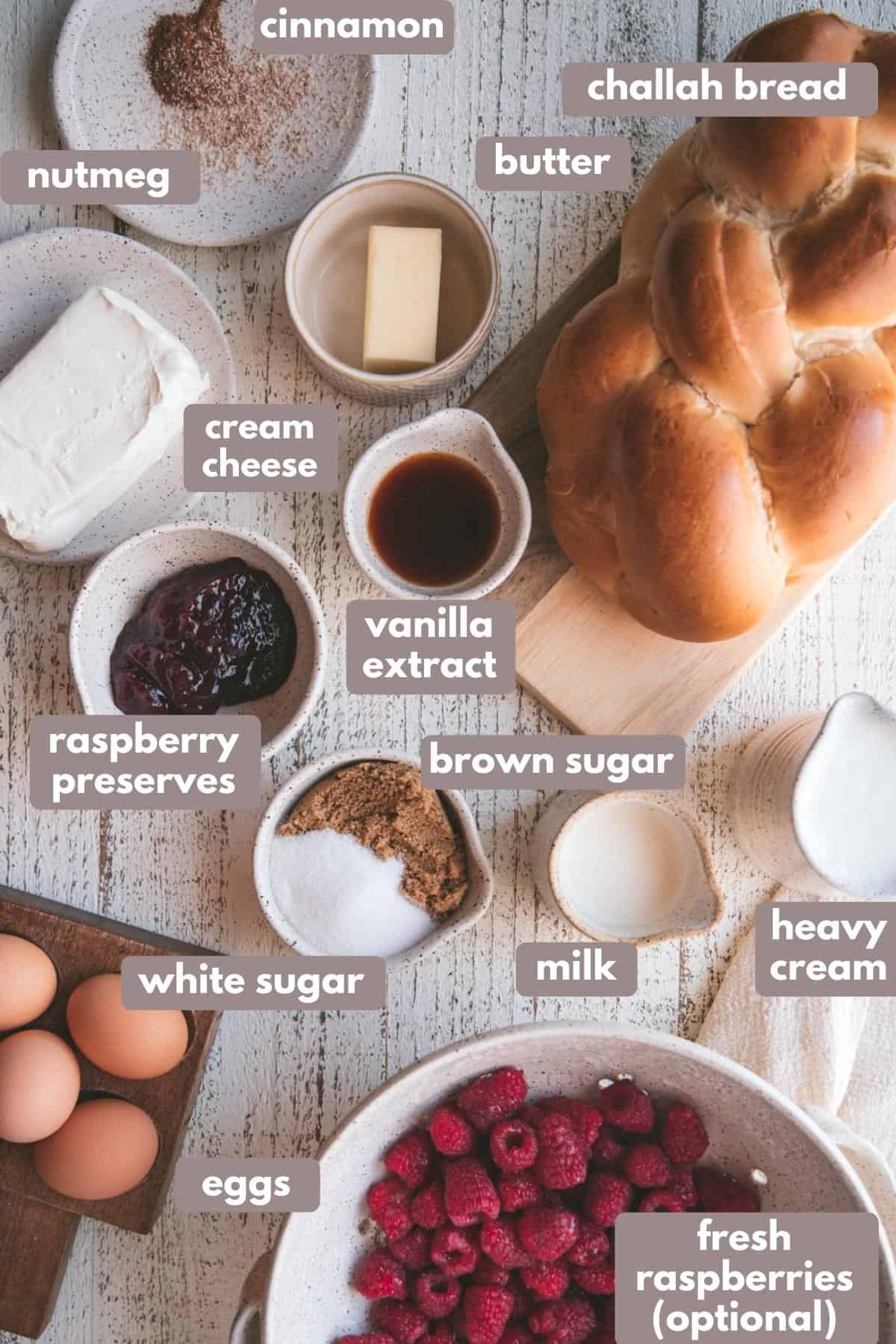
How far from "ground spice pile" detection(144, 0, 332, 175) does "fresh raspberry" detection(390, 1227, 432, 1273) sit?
3.94ft

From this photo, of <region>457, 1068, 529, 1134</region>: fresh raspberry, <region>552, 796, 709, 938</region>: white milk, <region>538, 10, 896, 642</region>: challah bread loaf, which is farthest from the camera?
<region>552, 796, 709, 938</region>: white milk

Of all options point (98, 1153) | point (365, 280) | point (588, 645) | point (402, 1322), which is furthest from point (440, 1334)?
point (365, 280)

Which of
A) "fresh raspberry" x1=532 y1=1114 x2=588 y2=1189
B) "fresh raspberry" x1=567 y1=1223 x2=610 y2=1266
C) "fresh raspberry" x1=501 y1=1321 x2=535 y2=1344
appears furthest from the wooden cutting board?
"fresh raspberry" x1=501 y1=1321 x2=535 y2=1344

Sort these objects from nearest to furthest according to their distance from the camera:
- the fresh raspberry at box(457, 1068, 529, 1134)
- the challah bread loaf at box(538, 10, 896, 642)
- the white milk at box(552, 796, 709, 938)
Answer: the challah bread loaf at box(538, 10, 896, 642) → the fresh raspberry at box(457, 1068, 529, 1134) → the white milk at box(552, 796, 709, 938)

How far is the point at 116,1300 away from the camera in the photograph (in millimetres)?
1353

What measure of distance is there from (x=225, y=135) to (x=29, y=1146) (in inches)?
46.0

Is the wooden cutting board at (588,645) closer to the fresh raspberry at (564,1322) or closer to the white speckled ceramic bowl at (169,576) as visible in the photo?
the white speckled ceramic bowl at (169,576)

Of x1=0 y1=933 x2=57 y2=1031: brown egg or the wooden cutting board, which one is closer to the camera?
x1=0 y1=933 x2=57 y2=1031: brown egg

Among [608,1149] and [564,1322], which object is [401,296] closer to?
[608,1149]

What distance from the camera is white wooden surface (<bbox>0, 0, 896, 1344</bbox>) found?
1.35m

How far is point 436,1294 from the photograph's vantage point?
1188 mm

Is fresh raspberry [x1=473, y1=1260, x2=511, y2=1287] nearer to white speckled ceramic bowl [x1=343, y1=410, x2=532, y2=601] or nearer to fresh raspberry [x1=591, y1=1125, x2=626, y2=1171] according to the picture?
fresh raspberry [x1=591, y1=1125, x2=626, y2=1171]

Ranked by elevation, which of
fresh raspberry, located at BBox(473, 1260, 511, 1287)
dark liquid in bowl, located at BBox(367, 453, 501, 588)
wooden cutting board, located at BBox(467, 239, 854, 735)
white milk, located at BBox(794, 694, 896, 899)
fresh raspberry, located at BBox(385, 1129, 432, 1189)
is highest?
dark liquid in bowl, located at BBox(367, 453, 501, 588)

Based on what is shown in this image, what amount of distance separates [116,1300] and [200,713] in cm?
72
